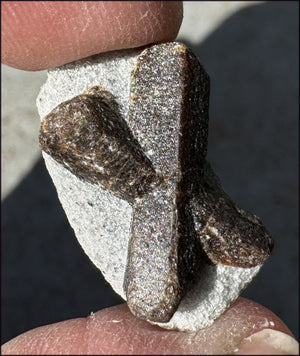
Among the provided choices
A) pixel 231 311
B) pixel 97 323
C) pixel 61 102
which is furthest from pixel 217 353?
pixel 61 102

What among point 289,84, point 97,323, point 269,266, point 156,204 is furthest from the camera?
point 289,84

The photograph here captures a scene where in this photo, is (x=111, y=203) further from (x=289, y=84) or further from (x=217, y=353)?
(x=289, y=84)

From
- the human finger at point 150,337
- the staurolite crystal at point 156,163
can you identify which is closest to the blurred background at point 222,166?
the human finger at point 150,337

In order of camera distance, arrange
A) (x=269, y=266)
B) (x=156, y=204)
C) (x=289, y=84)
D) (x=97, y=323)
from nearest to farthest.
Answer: (x=156, y=204) < (x=97, y=323) < (x=269, y=266) < (x=289, y=84)

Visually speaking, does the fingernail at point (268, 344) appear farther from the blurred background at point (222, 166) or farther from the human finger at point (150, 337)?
the blurred background at point (222, 166)

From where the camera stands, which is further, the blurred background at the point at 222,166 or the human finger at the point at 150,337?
the blurred background at the point at 222,166
